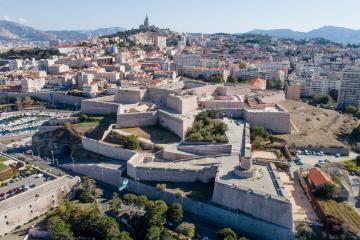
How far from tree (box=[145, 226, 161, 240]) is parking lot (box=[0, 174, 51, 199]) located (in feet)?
37.9

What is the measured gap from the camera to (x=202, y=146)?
1184 inches

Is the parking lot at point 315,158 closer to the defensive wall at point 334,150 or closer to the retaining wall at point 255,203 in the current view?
the defensive wall at point 334,150

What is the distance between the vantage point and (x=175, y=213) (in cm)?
2264

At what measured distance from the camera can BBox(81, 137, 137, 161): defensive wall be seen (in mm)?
31156

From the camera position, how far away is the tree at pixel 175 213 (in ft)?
74.2

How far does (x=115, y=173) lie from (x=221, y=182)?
9842mm

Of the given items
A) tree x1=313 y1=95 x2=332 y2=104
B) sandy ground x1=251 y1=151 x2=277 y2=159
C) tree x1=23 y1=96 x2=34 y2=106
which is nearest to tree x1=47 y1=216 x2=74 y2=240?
sandy ground x1=251 y1=151 x2=277 y2=159

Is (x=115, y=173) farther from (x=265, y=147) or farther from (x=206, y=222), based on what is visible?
(x=265, y=147)

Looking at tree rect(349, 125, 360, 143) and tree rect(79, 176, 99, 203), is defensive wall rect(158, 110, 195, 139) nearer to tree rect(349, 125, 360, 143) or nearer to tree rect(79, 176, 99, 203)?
tree rect(79, 176, 99, 203)

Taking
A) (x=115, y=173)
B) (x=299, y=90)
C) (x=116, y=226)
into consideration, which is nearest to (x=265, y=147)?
(x=115, y=173)

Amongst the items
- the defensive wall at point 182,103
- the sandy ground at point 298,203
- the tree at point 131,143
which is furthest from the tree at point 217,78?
the sandy ground at point 298,203

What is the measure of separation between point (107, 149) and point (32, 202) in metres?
9.03

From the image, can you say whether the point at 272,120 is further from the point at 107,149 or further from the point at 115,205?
the point at 115,205

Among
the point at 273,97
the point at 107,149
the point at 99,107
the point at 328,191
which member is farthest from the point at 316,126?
the point at 99,107
